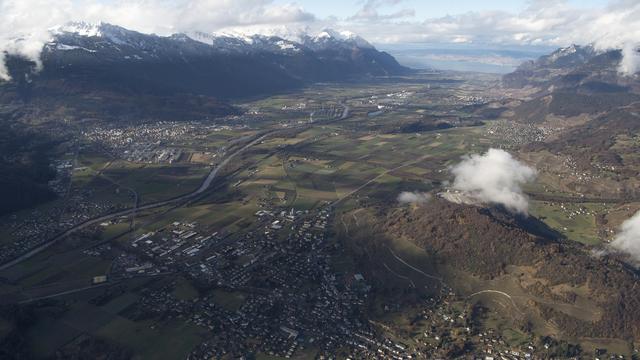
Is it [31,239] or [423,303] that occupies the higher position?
[31,239]

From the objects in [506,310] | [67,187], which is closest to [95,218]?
[67,187]

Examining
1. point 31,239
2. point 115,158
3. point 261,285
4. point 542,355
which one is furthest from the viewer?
point 115,158

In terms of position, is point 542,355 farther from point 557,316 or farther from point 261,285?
point 261,285

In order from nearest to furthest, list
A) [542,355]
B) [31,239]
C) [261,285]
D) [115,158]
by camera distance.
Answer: [542,355] → [261,285] → [31,239] → [115,158]

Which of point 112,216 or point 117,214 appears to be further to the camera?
point 117,214

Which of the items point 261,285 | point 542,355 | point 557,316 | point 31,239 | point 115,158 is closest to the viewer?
point 542,355

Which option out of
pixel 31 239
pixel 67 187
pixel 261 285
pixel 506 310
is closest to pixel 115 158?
pixel 67 187

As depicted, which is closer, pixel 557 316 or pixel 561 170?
pixel 557 316

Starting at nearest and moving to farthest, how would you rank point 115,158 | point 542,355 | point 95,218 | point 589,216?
point 542,355 → point 95,218 → point 589,216 → point 115,158

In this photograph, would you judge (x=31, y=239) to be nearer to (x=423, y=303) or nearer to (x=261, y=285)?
(x=261, y=285)
